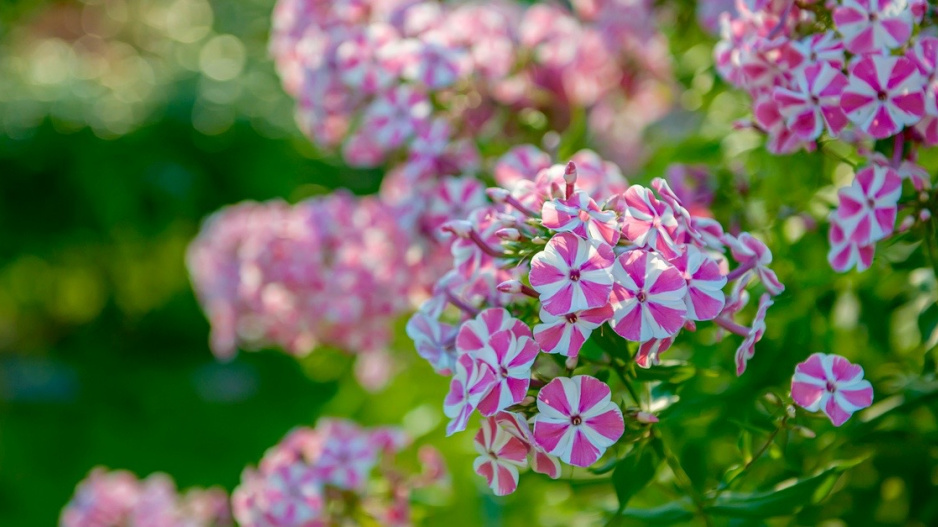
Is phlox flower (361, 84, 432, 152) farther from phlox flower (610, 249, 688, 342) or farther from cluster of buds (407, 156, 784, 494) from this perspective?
phlox flower (610, 249, 688, 342)

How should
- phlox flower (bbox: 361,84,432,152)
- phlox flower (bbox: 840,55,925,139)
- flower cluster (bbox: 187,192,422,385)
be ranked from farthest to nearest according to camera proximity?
1. flower cluster (bbox: 187,192,422,385)
2. phlox flower (bbox: 361,84,432,152)
3. phlox flower (bbox: 840,55,925,139)

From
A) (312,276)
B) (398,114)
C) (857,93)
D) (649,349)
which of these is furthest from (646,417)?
(312,276)

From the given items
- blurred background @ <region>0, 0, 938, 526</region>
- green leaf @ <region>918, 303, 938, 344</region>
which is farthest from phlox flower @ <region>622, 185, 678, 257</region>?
blurred background @ <region>0, 0, 938, 526</region>

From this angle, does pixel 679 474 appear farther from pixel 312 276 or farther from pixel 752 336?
pixel 312 276

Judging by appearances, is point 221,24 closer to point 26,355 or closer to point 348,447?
point 26,355

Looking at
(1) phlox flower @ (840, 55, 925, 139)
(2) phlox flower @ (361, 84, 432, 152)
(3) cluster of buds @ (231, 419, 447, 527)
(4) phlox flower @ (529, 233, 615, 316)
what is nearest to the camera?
(4) phlox flower @ (529, 233, 615, 316)
